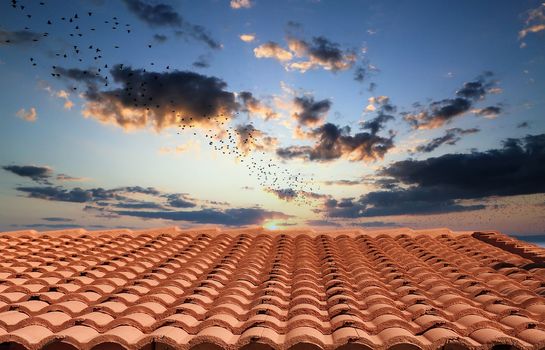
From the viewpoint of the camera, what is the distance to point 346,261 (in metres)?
12.3

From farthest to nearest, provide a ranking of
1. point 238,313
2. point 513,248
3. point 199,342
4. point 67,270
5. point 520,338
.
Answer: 1. point 513,248
2. point 67,270
3. point 238,313
4. point 520,338
5. point 199,342

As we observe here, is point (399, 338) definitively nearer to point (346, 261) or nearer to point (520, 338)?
point (520, 338)

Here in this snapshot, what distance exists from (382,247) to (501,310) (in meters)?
6.59

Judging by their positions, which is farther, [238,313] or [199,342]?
[238,313]

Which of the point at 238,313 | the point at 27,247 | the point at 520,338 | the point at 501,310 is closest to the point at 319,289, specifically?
the point at 238,313

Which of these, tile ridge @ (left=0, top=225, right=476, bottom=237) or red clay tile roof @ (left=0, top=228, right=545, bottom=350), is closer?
red clay tile roof @ (left=0, top=228, right=545, bottom=350)

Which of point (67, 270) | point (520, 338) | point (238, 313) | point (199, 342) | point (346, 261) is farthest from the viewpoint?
point (346, 261)

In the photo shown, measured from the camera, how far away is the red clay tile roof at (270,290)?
6.14m

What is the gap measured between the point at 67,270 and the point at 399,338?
8.24m

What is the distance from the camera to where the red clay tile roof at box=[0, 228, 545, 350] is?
6145 mm

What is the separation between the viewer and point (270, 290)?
8.76 m

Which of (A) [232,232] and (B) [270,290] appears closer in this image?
(B) [270,290]

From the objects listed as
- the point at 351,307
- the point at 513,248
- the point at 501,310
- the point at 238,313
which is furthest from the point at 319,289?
the point at 513,248

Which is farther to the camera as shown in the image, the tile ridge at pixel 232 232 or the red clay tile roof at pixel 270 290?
the tile ridge at pixel 232 232
